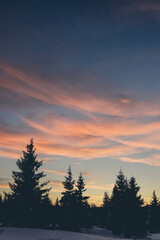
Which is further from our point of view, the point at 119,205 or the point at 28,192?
the point at 119,205

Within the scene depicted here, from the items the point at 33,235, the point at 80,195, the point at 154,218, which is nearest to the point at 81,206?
the point at 80,195

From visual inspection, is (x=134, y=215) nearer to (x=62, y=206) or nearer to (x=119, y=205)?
(x=119, y=205)

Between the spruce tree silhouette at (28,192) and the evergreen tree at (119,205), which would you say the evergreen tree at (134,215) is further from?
the spruce tree silhouette at (28,192)

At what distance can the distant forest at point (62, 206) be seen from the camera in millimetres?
24406

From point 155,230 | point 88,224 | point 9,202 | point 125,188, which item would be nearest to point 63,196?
point 88,224

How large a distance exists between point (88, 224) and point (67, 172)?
Result: 29.6 feet

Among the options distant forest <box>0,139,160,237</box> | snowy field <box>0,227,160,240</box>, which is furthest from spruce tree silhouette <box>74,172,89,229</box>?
snowy field <box>0,227,160,240</box>

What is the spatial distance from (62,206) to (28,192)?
8107 mm

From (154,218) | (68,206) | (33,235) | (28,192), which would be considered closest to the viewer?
(33,235)

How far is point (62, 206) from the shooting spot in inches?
1212

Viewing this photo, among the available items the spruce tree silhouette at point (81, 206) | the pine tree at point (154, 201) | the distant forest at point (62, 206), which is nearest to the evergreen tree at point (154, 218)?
the pine tree at point (154, 201)

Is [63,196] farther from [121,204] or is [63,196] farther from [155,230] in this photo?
[155,230]

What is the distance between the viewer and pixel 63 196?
1208 inches

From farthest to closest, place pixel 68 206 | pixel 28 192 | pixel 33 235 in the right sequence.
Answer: pixel 68 206 < pixel 28 192 < pixel 33 235
